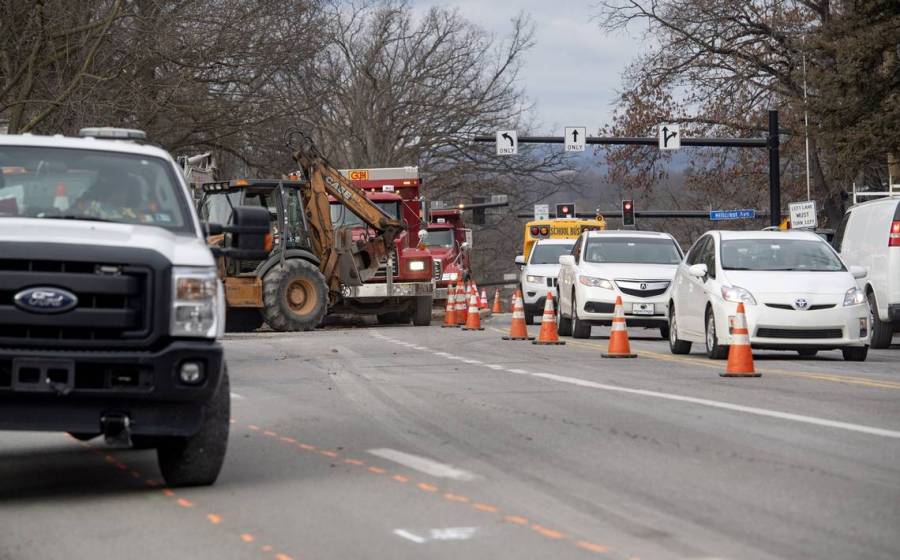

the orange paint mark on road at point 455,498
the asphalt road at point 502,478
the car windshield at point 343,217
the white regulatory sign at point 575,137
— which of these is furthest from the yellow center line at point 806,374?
the white regulatory sign at point 575,137

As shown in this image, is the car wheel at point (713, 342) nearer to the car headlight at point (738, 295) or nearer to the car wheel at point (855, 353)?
the car headlight at point (738, 295)

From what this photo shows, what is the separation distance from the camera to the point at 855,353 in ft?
63.7

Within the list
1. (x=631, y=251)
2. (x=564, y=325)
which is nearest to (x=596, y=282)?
(x=631, y=251)

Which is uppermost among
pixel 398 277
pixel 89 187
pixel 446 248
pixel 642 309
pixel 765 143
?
pixel 765 143

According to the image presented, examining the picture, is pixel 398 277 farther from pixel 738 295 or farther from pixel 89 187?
pixel 89 187

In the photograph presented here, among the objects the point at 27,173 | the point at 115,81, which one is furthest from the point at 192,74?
the point at 27,173

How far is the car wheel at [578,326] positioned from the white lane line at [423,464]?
16070 millimetres

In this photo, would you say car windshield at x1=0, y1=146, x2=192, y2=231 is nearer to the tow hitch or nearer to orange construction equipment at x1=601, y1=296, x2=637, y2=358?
the tow hitch

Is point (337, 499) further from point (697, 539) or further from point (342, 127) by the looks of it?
point (342, 127)

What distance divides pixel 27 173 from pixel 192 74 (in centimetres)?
2621

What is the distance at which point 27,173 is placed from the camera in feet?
29.8

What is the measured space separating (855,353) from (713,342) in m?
1.78

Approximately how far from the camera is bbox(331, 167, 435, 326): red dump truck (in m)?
33.0

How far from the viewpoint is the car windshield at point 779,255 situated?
19.6 meters
